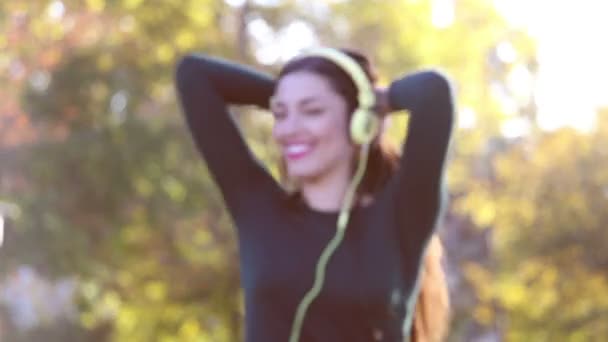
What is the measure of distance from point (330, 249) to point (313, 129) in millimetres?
236

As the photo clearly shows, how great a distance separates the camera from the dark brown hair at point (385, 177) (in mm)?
1869

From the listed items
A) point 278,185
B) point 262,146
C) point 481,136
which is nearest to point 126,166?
point 262,146

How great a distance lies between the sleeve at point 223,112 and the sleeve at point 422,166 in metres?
0.31

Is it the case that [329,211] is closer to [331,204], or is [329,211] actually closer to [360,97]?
[331,204]

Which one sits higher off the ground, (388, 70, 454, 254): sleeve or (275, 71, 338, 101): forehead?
(275, 71, 338, 101): forehead

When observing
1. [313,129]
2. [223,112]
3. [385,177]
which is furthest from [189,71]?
[385,177]

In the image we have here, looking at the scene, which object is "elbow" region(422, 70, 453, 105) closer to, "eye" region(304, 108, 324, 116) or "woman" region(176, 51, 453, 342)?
"woman" region(176, 51, 453, 342)

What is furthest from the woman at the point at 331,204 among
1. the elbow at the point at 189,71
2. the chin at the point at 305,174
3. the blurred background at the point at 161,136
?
the blurred background at the point at 161,136

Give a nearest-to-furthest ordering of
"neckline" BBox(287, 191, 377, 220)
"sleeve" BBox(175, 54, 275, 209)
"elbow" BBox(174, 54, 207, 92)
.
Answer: "neckline" BBox(287, 191, 377, 220) → "sleeve" BBox(175, 54, 275, 209) → "elbow" BBox(174, 54, 207, 92)

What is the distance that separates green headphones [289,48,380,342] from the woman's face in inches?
1.2

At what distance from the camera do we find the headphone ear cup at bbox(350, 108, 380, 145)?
5.98 feet

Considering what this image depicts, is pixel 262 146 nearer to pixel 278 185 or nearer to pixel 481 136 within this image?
pixel 481 136

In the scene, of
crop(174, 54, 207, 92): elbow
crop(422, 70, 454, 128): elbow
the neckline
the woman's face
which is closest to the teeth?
the woman's face

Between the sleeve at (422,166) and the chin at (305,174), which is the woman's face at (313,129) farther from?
the sleeve at (422,166)
